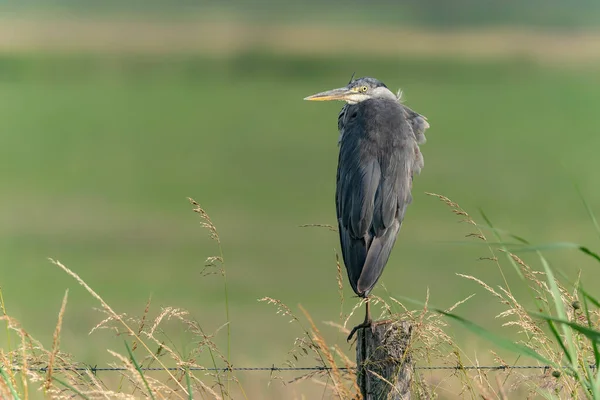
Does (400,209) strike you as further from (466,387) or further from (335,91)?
(466,387)

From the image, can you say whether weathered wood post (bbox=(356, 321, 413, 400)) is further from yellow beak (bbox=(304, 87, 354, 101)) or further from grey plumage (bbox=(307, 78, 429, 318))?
yellow beak (bbox=(304, 87, 354, 101))

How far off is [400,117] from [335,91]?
0.60 metres

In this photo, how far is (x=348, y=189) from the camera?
3.96 meters

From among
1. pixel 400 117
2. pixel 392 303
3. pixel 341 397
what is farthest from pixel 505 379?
pixel 400 117

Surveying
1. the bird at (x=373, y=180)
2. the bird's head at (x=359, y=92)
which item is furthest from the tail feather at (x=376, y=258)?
the bird's head at (x=359, y=92)

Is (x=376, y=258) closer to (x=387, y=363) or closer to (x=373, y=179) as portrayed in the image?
(x=373, y=179)

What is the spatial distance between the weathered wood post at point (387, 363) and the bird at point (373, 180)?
1.61ft

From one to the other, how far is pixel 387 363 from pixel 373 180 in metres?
1.33

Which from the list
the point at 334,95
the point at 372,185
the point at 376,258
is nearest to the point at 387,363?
the point at 376,258

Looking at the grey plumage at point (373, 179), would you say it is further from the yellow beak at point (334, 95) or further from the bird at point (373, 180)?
the yellow beak at point (334, 95)

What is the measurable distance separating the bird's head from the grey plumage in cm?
10

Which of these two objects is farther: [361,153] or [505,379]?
[361,153]

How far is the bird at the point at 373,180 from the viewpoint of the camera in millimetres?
3635

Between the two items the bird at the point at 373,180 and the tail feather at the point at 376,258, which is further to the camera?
the bird at the point at 373,180
